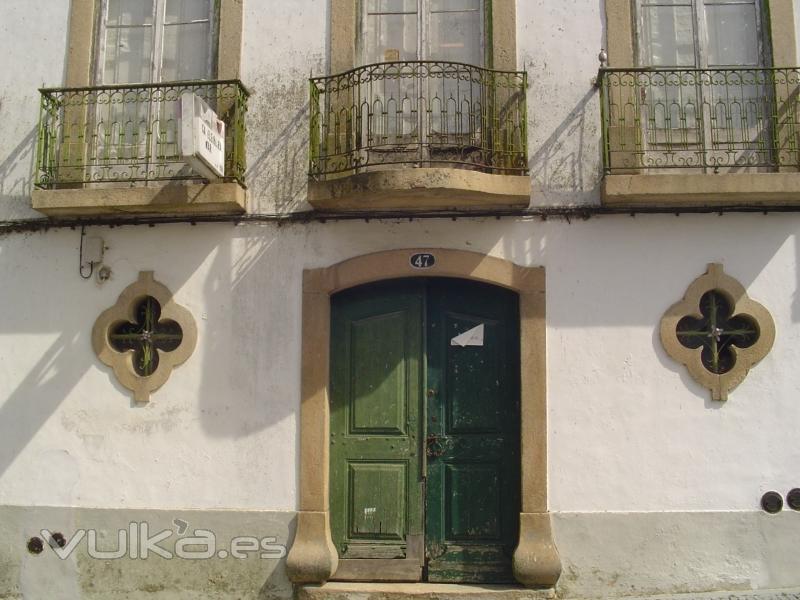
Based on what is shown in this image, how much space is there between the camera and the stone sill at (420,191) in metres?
6.00

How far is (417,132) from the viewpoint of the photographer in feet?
21.8

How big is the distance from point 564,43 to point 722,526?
405 centimetres

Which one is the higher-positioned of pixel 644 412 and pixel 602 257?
pixel 602 257

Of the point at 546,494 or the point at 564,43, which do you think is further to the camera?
the point at 564,43

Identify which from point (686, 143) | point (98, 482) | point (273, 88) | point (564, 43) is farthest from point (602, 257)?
point (98, 482)

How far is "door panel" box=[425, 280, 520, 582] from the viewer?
645 cm

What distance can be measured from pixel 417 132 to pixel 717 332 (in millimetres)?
2888

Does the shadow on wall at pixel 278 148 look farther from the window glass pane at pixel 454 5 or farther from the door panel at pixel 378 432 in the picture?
Result: the window glass pane at pixel 454 5

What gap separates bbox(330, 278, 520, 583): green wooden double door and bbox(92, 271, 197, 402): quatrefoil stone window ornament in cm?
128

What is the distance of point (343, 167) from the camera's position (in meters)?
6.56

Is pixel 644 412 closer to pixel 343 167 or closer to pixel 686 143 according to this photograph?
pixel 686 143

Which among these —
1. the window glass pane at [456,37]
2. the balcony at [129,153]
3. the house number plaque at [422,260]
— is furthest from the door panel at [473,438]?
the balcony at [129,153]

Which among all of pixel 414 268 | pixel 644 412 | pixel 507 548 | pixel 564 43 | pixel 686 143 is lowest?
pixel 507 548

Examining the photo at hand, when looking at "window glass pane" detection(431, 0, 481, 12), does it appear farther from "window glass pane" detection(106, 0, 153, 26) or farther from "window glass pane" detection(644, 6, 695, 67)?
"window glass pane" detection(106, 0, 153, 26)
